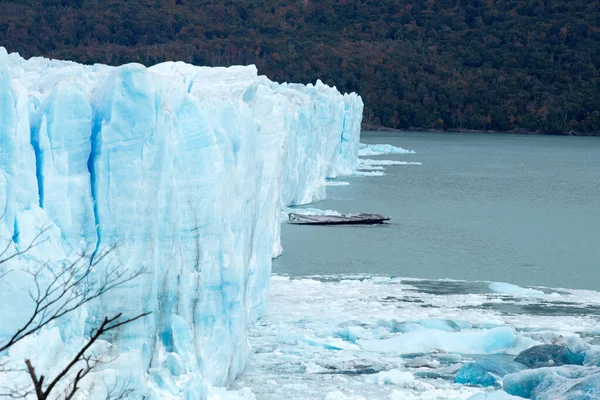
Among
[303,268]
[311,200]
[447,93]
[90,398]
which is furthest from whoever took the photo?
[447,93]

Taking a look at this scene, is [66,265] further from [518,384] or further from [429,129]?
[429,129]

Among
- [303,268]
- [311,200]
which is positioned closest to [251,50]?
[311,200]

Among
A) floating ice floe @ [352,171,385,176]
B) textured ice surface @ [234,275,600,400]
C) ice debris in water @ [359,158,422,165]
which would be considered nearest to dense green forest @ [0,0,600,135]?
ice debris in water @ [359,158,422,165]

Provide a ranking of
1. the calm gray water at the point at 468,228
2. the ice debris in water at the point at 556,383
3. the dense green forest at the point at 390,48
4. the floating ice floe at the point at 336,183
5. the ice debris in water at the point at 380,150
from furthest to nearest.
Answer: the dense green forest at the point at 390,48 → the ice debris in water at the point at 380,150 → the floating ice floe at the point at 336,183 → the calm gray water at the point at 468,228 → the ice debris in water at the point at 556,383

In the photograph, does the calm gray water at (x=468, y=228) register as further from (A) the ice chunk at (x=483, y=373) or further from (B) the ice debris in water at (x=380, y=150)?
(A) the ice chunk at (x=483, y=373)

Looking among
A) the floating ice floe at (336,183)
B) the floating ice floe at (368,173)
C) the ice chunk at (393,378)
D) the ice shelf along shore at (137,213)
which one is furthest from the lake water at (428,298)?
the floating ice floe at (368,173)

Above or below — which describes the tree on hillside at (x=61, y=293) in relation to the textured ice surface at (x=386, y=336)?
above
